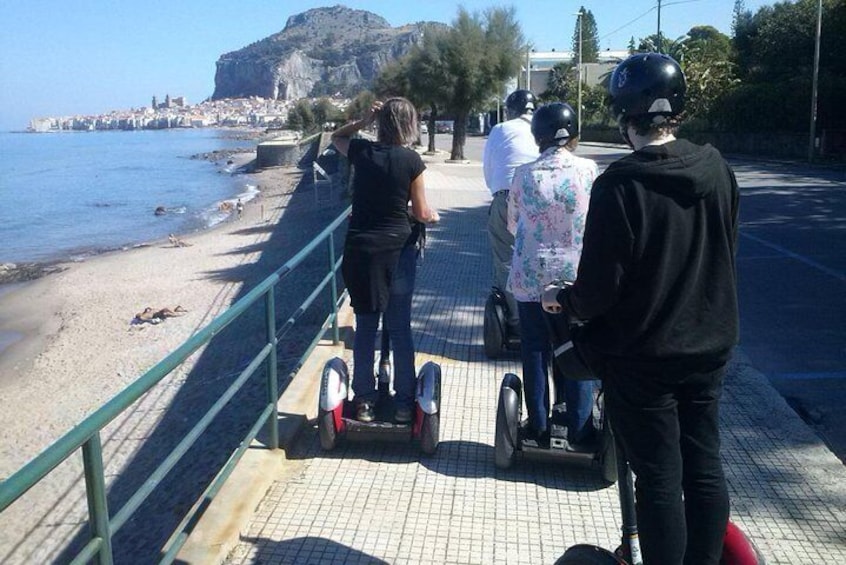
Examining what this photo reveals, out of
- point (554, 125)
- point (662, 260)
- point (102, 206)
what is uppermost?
point (554, 125)

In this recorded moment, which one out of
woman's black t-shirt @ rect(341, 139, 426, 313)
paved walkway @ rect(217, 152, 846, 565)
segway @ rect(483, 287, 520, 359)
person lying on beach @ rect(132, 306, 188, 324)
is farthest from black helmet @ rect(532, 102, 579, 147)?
person lying on beach @ rect(132, 306, 188, 324)

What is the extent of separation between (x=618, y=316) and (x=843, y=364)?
4.99 metres

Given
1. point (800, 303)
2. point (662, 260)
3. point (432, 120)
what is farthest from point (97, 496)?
point (432, 120)

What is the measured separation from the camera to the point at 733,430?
4.91 meters

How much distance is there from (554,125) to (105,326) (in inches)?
509

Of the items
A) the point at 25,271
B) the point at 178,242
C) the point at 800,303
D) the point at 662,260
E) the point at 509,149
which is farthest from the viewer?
the point at 178,242

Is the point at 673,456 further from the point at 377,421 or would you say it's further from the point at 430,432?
the point at 377,421

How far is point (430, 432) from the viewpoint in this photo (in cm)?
438

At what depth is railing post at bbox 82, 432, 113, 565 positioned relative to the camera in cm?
253

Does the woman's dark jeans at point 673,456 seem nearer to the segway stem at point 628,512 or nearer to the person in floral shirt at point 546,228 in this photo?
the segway stem at point 628,512

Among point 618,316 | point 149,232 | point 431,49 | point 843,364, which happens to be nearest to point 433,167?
point 431,49

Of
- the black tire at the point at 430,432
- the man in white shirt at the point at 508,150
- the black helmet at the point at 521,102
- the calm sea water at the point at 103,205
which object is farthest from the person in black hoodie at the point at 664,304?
the calm sea water at the point at 103,205

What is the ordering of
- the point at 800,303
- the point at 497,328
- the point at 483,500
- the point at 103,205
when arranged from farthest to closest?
the point at 103,205 < the point at 800,303 < the point at 497,328 < the point at 483,500

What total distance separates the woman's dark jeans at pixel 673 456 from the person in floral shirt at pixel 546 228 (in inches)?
56.6
